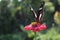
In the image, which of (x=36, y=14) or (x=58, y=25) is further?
(x=58, y=25)

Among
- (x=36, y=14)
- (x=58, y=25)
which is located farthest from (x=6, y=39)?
(x=36, y=14)

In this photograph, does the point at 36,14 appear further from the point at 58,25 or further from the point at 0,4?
the point at 0,4

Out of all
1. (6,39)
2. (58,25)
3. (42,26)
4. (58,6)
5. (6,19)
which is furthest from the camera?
(6,19)

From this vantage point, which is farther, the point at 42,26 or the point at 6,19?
the point at 6,19

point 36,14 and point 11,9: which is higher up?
point 36,14

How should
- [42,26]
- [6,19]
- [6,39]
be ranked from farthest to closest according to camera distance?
1. [6,19]
2. [6,39]
3. [42,26]

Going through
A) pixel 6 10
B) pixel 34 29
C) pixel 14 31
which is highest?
pixel 34 29

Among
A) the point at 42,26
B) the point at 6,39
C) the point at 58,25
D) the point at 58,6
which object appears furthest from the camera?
the point at 58,6

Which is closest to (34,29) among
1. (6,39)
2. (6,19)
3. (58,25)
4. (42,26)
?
(42,26)

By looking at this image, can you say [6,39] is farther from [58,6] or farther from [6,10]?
[58,6]
